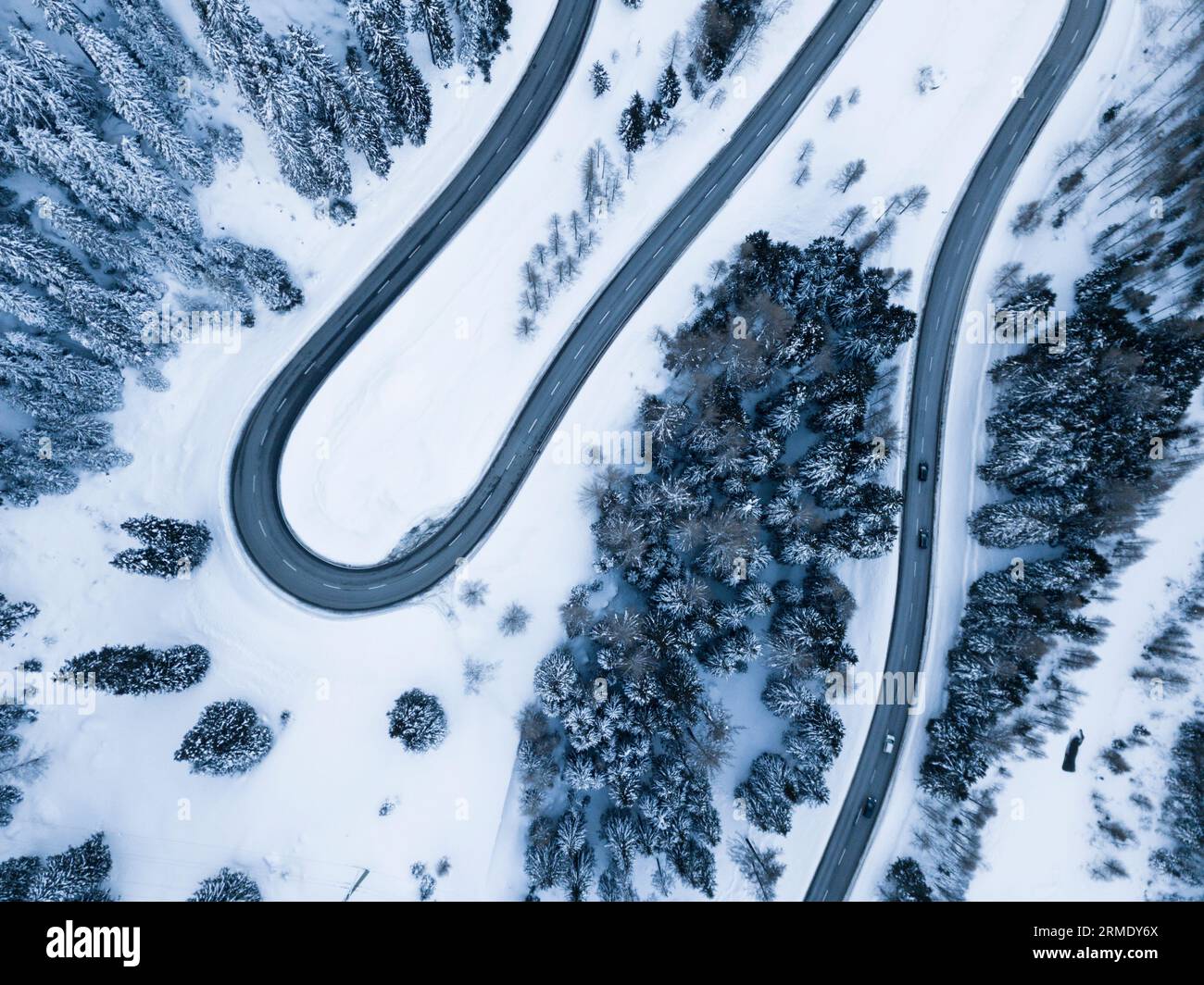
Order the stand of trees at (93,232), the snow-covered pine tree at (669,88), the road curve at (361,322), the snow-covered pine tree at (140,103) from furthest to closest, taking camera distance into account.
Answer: the road curve at (361,322), the snow-covered pine tree at (669,88), the stand of trees at (93,232), the snow-covered pine tree at (140,103)

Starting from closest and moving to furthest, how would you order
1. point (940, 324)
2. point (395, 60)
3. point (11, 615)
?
1. point (395, 60)
2. point (11, 615)
3. point (940, 324)

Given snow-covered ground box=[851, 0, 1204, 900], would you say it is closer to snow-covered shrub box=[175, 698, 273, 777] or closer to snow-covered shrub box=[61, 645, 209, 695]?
snow-covered shrub box=[175, 698, 273, 777]

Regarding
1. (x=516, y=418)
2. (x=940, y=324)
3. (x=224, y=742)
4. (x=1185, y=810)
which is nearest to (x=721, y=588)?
(x=516, y=418)

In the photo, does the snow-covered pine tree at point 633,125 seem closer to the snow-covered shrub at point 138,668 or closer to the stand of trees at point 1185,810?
the snow-covered shrub at point 138,668

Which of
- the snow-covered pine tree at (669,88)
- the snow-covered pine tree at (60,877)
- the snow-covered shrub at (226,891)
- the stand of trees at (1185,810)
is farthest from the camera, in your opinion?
the snow-covered pine tree at (669,88)

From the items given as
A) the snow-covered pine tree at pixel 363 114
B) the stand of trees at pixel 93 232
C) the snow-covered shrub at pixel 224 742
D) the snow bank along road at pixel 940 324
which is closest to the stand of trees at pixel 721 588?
the snow bank along road at pixel 940 324

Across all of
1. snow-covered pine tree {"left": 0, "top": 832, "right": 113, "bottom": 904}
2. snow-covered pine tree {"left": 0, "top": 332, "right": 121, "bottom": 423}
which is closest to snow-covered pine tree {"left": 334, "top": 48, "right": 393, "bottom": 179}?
snow-covered pine tree {"left": 0, "top": 332, "right": 121, "bottom": 423}

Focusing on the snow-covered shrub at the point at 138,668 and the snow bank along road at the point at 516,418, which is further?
the snow bank along road at the point at 516,418

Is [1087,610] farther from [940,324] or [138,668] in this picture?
[138,668]
